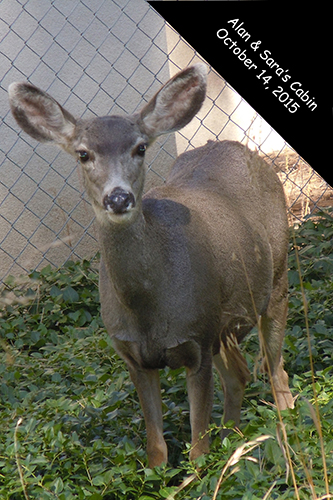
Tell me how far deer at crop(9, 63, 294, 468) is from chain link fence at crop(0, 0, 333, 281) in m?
2.74

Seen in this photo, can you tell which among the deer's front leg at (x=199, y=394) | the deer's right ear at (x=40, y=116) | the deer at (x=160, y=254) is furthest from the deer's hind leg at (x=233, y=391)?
the deer's right ear at (x=40, y=116)

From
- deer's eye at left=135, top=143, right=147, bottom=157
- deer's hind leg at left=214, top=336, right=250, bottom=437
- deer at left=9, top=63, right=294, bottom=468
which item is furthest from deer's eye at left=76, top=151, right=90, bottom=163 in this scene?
deer's hind leg at left=214, top=336, right=250, bottom=437

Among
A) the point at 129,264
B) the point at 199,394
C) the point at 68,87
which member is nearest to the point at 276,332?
the point at 199,394

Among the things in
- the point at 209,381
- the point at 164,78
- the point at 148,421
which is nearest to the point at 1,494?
the point at 148,421

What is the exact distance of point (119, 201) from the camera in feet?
10.6

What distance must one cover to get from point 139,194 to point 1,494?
1391 millimetres

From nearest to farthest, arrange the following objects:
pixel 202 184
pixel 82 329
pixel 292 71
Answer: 1. pixel 202 184
2. pixel 82 329
3. pixel 292 71

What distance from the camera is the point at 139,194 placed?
3.56 m

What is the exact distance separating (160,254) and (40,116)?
2.94ft

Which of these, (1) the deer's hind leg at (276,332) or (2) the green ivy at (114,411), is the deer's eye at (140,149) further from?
(1) the deer's hind leg at (276,332)

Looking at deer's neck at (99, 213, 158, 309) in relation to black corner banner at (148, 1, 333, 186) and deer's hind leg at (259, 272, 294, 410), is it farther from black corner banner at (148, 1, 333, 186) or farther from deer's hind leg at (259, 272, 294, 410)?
black corner banner at (148, 1, 333, 186)

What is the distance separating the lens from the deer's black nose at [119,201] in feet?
10.7

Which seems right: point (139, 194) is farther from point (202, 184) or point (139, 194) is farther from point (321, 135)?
point (321, 135)

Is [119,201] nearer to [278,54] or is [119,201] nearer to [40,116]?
[40,116]
